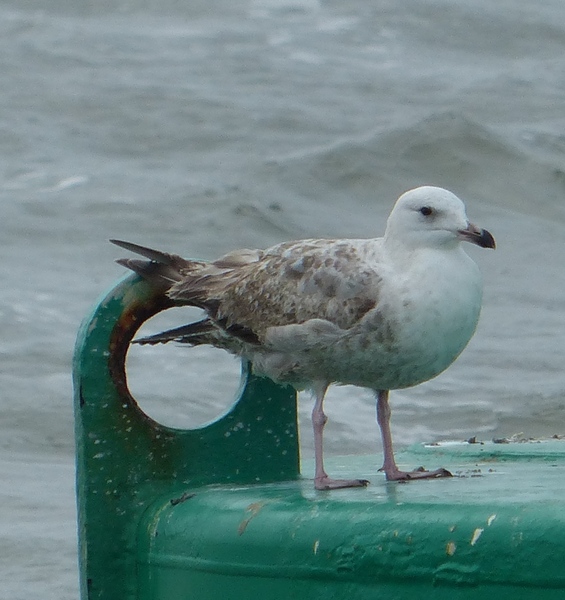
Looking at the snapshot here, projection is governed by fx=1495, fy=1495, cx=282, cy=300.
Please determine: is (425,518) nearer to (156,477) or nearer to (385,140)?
(156,477)

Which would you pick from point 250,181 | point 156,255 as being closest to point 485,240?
point 156,255

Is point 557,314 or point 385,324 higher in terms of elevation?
point 385,324

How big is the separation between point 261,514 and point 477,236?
3.68 ft

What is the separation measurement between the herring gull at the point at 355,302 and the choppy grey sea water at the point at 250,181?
9.66ft

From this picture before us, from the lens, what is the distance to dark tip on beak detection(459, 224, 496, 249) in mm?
4098

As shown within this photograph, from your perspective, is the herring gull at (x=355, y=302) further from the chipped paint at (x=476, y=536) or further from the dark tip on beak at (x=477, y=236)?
the chipped paint at (x=476, y=536)

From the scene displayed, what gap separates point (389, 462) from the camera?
13.3 feet

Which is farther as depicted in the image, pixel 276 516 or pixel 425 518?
pixel 276 516

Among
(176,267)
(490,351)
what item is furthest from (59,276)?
(176,267)

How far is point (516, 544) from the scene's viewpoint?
2.93 metres

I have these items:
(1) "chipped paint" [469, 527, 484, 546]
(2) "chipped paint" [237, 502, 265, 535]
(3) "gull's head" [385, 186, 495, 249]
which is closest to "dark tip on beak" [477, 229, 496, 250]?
(3) "gull's head" [385, 186, 495, 249]

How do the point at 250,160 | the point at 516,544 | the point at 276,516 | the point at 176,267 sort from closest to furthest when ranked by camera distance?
the point at 516,544 → the point at 276,516 → the point at 176,267 → the point at 250,160

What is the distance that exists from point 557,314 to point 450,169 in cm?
424

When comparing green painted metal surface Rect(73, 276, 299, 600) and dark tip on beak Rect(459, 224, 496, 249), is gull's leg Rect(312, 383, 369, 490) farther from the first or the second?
dark tip on beak Rect(459, 224, 496, 249)
